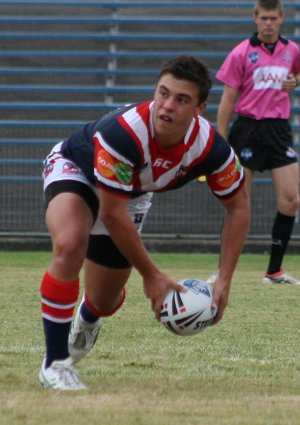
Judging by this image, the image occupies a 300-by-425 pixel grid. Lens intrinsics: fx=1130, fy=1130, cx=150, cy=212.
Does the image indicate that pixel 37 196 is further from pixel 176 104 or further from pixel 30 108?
pixel 176 104

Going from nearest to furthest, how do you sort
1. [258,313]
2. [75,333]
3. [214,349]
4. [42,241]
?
[75,333]
[214,349]
[258,313]
[42,241]

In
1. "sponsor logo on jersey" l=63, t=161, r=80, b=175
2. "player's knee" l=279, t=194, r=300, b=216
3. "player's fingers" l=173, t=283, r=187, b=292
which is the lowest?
"player's knee" l=279, t=194, r=300, b=216

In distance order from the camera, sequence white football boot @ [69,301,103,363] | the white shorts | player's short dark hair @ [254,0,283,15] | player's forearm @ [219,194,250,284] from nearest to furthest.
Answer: player's forearm @ [219,194,250,284]
the white shorts
white football boot @ [69,301,103,363]
player's short dark hair @ [254,0,283,15]

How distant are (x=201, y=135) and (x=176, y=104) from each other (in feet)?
0.94

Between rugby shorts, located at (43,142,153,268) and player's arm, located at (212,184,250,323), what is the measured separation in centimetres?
49

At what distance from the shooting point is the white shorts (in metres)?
5.08

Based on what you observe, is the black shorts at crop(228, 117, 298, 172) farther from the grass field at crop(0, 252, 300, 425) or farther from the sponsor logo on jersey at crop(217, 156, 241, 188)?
the sponsor logo on jersey at crop(217, 156, 241, 188)

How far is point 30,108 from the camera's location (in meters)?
15.1

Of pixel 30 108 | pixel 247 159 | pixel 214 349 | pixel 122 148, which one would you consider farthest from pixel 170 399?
pixel 30 108

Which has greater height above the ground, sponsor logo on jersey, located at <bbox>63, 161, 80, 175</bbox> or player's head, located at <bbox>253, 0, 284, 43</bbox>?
sponsor logo on jersey, located at <bbox>63, 161, 80, 175</bbox>

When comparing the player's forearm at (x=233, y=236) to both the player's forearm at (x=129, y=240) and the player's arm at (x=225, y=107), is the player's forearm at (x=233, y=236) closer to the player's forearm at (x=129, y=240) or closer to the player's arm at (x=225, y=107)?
the player's forearm at (x=129, y=240)

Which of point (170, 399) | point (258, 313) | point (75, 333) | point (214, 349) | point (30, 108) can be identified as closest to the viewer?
point (170, 399)

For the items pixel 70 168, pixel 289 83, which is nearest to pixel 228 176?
pixel 70 168

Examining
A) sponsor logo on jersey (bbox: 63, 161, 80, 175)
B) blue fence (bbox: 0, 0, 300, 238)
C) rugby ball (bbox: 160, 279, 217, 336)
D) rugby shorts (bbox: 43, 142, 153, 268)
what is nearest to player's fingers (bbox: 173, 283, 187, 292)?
rugby ball (bbox: 160, 279, 217, 336)
